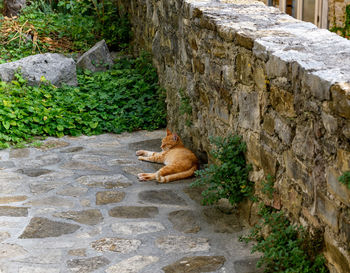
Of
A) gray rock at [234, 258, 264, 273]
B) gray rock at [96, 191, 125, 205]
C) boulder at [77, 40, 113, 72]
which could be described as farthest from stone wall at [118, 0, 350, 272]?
boulder at [77, 40, 113, 72]

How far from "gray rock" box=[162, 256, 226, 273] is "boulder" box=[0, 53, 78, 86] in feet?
15.1

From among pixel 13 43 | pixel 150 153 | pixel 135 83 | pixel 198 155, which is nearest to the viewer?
pixel 198 155

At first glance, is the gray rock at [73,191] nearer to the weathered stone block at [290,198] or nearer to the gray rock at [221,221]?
the gray rock at [221,221]

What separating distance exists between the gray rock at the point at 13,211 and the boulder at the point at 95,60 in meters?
4.22

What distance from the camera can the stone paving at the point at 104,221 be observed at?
11.6 feet

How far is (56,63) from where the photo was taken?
767cm

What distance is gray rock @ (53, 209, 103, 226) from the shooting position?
4.20 m

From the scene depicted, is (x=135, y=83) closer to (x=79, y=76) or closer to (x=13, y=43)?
(x=79, y=76)

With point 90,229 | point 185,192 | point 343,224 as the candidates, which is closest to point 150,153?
point 185,192

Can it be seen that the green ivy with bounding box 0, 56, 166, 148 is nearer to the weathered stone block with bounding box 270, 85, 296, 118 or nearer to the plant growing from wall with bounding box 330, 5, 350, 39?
the plant growing from wall with bounding box 330, 5, 350, 39

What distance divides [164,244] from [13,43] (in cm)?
643

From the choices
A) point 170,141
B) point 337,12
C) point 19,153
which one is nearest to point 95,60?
point 19,153

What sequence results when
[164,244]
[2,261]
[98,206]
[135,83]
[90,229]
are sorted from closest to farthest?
[2,261], [164,244], [90,229], [98,206], [135,83]

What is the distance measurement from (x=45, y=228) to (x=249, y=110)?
1737 mm
